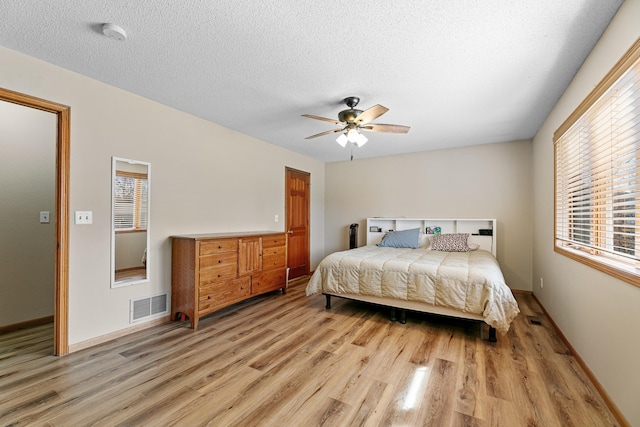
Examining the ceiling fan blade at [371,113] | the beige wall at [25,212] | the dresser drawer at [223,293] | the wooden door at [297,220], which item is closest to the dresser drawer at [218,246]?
the dresser drawer at [223,293]

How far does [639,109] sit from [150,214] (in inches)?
153

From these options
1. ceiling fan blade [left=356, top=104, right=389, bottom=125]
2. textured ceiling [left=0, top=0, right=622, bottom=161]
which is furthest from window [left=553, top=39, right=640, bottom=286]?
ceiling fan blade [left=356, top=104, right=389, bottom=125]

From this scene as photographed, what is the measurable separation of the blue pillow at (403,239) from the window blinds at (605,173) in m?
2.00

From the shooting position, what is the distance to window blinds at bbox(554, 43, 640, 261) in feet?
5.02

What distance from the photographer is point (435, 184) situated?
4.90 metres

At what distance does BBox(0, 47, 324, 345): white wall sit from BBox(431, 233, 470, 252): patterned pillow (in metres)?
2.87

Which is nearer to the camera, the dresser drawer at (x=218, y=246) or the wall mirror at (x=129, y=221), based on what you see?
the wall mirror at (x=129, y=221)

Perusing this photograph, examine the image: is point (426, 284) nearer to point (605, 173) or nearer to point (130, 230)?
point (605, 173)

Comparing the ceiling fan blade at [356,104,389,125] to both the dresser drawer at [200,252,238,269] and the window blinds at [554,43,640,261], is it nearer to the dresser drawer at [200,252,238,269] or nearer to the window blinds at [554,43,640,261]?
the window blinds at [554,43,640,261]

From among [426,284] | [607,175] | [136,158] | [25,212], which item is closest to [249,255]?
[136,158]

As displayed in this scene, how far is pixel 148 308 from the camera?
2.90 m

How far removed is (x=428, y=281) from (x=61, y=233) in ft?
11.2

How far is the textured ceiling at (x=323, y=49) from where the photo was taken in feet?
5.33

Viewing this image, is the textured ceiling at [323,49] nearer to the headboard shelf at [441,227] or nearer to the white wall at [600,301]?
the white wall at [600,301]
